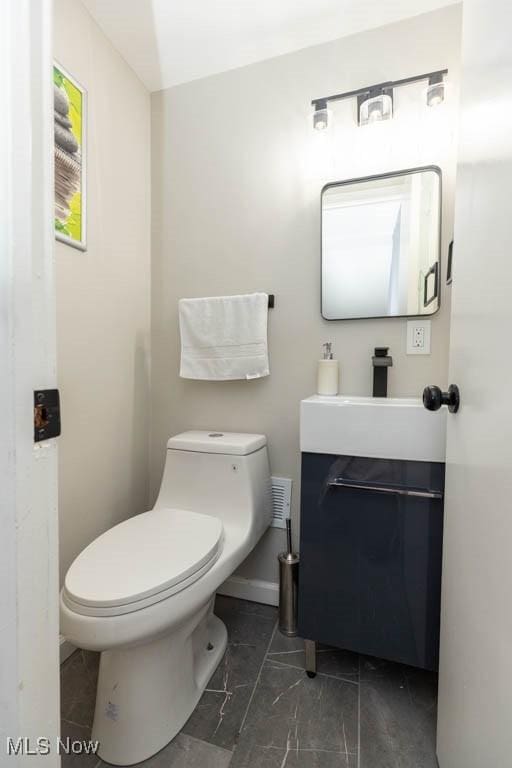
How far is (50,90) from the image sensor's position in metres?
0.45

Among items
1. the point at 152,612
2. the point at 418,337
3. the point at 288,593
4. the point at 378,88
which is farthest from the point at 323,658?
the point at 378,88

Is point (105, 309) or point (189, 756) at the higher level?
point (105, 309)

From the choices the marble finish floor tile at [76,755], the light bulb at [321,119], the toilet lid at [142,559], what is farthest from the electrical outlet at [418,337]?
the marble finish floor tile at [76,755]

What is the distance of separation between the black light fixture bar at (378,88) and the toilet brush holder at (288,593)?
5.20ft

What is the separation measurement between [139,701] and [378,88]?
1.90 metres

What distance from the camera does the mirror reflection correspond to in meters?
1.15

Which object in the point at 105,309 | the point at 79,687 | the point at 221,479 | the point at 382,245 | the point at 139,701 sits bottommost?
the point at 79,687

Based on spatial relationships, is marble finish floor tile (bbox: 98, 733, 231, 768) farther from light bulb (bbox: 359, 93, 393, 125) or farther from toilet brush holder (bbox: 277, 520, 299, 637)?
light bulb (bbox: 359, 93, 393, 125)

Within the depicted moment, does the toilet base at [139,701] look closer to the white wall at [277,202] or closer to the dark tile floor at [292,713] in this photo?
the dark tile floor at [292,713]

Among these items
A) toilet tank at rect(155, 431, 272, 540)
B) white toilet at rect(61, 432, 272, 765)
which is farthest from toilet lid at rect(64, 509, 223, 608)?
toilet tank at rect(155, 431, 272, 540)

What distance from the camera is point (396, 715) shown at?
918 mm

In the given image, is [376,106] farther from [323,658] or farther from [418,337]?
[323,658]

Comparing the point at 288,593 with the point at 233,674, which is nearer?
the point at 233,674

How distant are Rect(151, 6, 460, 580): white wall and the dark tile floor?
1.17ft
